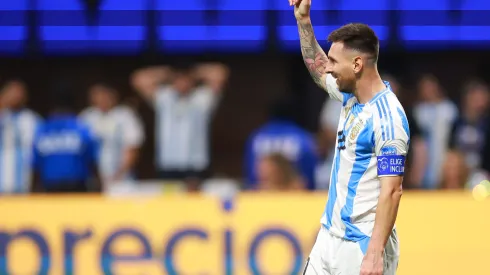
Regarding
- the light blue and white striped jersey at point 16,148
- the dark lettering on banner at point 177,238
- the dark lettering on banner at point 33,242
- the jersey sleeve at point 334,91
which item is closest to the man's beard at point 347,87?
the jersey sleeve at point 334,91

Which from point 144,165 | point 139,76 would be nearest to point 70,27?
point 139,76

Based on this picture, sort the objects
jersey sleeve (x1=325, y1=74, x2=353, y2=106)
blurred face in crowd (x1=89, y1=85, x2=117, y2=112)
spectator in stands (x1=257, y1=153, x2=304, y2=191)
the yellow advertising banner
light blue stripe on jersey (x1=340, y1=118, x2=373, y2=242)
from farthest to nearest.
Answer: blurred face in crowd (x1=89, y1=85, x2=117, y2=112)
spectator in stands (x1=257, y1=153, x2=304, y2=191)
the yellow advertising banner
jersey sleeve (x1=325, y1=74, x2=353, y2=106)
light blue stripe on jersey (x1=340, y1=118, x2=373, y2=242)

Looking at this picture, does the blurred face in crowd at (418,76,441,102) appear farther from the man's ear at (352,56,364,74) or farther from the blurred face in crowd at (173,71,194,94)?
the man's ear at (352,56,364,74)

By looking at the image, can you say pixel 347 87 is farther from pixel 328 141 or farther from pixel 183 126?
pixel 183 126

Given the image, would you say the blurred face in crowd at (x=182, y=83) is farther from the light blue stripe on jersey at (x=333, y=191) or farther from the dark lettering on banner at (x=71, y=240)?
the light blue stripe on jersey at (x=333, y=191)

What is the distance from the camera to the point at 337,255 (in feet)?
17.4

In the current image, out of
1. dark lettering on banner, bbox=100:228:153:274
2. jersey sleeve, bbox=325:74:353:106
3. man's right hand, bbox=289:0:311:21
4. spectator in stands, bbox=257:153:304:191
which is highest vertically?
man's right hand, bbox=289:0:311:21

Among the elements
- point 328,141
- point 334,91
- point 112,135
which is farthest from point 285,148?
point 334,91

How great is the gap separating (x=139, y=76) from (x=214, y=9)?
138cm

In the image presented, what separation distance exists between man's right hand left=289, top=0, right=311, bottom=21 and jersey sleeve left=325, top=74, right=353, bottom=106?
382 millimetres

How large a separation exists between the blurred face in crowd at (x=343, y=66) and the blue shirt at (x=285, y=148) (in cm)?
504

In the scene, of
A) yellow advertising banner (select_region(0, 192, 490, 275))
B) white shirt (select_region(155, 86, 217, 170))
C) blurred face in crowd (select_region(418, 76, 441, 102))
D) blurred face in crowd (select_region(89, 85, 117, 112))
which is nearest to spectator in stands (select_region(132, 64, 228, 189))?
white shirt (select_region(155, 86, 217, 170))

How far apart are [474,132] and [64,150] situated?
465cm

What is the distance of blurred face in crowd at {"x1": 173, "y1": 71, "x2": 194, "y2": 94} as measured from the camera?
11922mm
